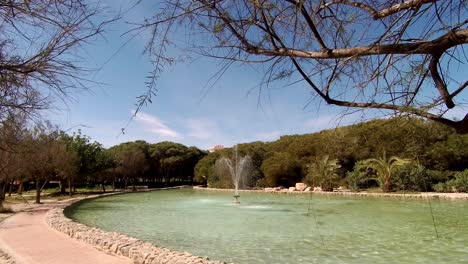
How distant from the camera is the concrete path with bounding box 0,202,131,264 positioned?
7090 mm

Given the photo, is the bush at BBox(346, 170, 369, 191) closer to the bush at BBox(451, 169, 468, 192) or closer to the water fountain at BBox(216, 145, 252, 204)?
the bush at BBox(451, 169, 468, 192)

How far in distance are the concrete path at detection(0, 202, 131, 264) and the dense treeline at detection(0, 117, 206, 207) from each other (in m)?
1.72

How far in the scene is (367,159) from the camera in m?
25.6

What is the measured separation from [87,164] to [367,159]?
20330 mm

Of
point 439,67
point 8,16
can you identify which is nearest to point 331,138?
point 439,67

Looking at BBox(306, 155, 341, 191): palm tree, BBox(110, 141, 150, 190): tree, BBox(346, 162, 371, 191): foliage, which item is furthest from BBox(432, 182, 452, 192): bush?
BBox(110, 141, 150, 190): tree

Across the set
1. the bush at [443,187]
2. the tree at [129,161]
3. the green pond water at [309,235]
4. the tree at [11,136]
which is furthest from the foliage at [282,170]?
the tree at [11,136]

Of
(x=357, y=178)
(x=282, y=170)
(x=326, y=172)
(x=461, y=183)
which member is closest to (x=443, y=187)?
(x=461, y=183)

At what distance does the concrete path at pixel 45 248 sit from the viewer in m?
7.09

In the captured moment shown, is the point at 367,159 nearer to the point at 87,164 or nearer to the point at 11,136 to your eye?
the point at 87,164

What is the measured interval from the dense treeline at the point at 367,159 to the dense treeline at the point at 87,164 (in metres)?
3.23

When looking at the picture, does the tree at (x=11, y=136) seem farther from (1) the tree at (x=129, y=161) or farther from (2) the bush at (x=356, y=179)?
(1) the tree at (x=129, y=161)

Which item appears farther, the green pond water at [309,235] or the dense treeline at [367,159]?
the green pond water at [309,235]

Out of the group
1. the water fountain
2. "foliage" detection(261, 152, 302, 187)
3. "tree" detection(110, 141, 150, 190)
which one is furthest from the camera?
"tree" detection(110, 141, 150, 190)
